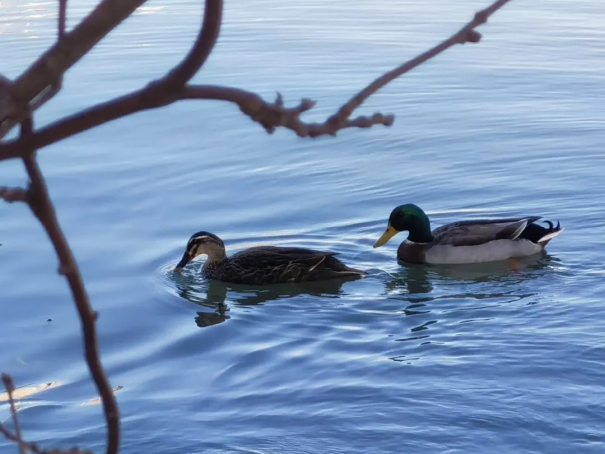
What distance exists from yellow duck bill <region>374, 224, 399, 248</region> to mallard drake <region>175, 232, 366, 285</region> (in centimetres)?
63

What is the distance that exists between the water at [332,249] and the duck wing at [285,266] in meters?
0.14

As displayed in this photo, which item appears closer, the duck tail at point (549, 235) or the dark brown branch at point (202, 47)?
the dark brown branch at point (202, 47)

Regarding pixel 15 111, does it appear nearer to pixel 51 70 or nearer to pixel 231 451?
pixel 51 70

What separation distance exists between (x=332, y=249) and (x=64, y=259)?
801 centimetres

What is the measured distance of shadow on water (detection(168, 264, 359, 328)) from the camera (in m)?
8.34

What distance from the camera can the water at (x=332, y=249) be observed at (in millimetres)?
5812

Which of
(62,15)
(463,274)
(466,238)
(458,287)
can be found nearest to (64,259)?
(62,15)

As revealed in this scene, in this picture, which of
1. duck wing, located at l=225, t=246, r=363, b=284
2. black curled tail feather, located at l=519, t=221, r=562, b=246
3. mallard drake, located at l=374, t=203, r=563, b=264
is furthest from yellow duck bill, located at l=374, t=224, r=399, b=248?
black curled tail feather, located at l=519, t=221, r=562, b=246

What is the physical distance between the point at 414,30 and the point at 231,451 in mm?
12447

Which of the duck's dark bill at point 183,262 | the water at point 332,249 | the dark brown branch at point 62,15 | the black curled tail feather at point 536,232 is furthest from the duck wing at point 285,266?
the dark brown branch at point 62,15

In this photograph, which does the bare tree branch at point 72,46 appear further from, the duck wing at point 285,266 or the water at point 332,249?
the duck wing at point 285,266

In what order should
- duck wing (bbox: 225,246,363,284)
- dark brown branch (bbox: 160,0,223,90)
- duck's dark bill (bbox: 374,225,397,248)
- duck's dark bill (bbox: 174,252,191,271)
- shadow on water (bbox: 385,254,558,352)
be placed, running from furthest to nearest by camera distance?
1. duck's dark bill (bbox: 374,225,397,248)
2. duck's dark bill (bbox: 174,252,191,271)
3. duck wing (bbox: 225,246,363,284)
4. shadow on water (bbox: 385,254,558,352)
5. dark brown branch (bbox: 160,0,223,90)

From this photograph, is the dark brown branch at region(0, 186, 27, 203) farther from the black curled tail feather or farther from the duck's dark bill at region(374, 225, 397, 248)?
the duck's dark bill at region(374, 225, 397, 248)

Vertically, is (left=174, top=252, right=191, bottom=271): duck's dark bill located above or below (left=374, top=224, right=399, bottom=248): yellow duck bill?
below
